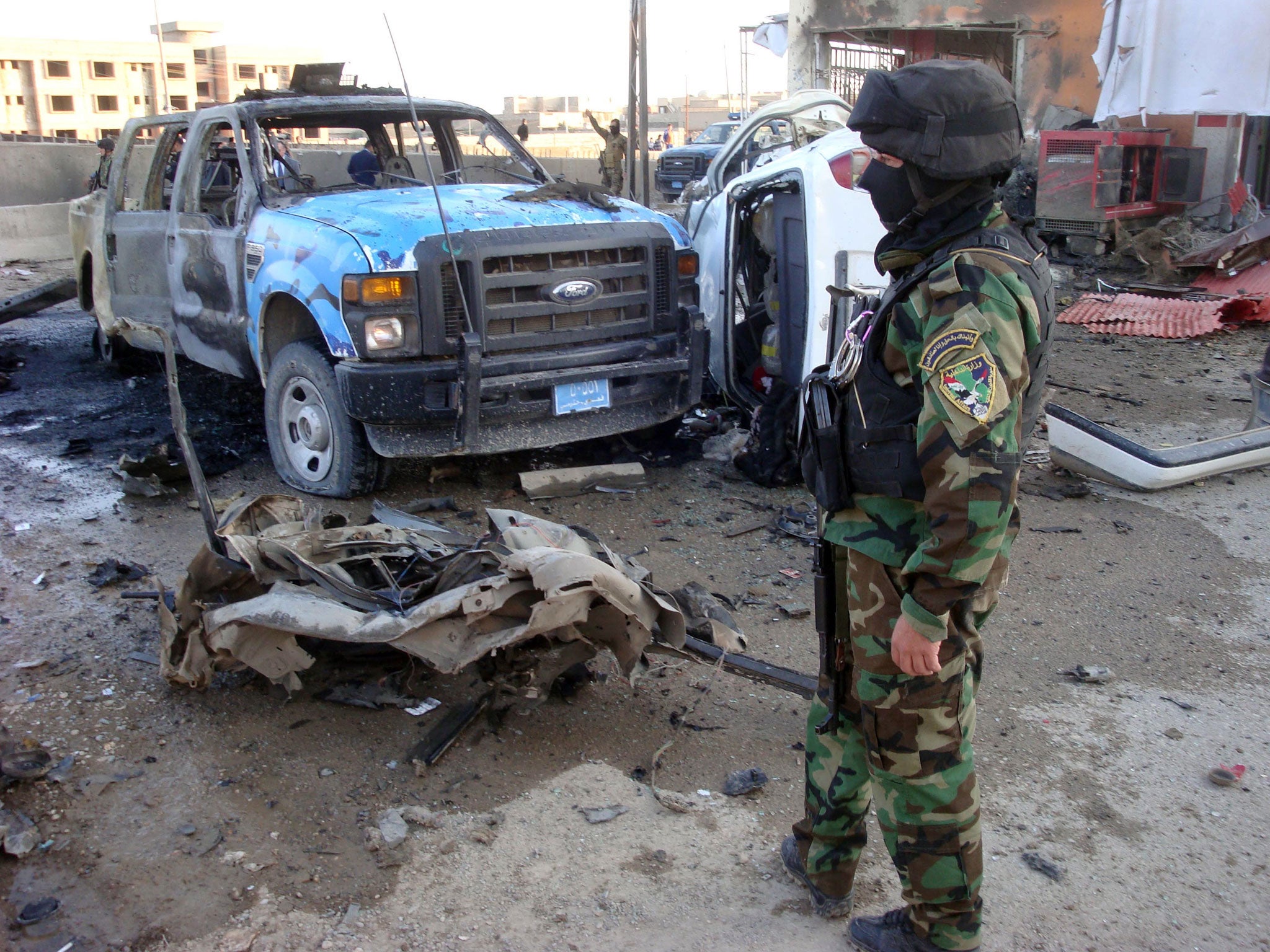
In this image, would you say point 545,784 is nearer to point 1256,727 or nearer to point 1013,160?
point 1013,160

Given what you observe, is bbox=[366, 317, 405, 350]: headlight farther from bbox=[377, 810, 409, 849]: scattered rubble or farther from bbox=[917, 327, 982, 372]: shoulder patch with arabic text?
bbox=[917, 327, 982, 372]: shoulder patch with arabic text

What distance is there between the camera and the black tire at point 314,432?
203 inches

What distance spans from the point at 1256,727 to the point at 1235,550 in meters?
1.67

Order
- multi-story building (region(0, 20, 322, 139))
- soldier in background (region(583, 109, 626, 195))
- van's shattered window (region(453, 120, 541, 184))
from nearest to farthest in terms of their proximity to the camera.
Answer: van's shattered window (region(453, 120, 541, 184)) → soldier in background (region(583, 109, 626, 195)) → multi-story building (region(0, 20, 322, 139))

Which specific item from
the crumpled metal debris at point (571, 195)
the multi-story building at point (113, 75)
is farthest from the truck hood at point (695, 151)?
the multi-story building at point (113, 75)

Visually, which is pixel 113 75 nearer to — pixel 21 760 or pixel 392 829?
pixel 21 760

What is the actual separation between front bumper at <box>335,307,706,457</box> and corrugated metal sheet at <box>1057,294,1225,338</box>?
5918 millimetres

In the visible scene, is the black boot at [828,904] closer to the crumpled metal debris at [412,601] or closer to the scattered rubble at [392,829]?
the crumpled metal debris at [412,601]

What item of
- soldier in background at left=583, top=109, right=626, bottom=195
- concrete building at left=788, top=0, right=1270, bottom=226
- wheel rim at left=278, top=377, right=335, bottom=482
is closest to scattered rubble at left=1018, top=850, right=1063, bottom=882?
wheel rim at left=278, top=377, right=335, bottom=482

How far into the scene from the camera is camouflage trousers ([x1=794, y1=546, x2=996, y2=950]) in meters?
2.18

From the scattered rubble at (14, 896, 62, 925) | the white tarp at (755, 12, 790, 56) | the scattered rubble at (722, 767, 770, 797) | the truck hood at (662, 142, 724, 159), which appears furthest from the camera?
the truck hood at (662, 142, 724, 159)

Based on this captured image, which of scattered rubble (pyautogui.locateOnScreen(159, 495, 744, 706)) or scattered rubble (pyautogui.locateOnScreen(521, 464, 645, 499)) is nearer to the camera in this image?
scattered rubble (pyautogui.locateOnScreen(159, 495, 744, 706))

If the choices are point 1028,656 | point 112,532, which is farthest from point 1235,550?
point 112,532

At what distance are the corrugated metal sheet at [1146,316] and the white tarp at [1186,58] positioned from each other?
2.38 metres
